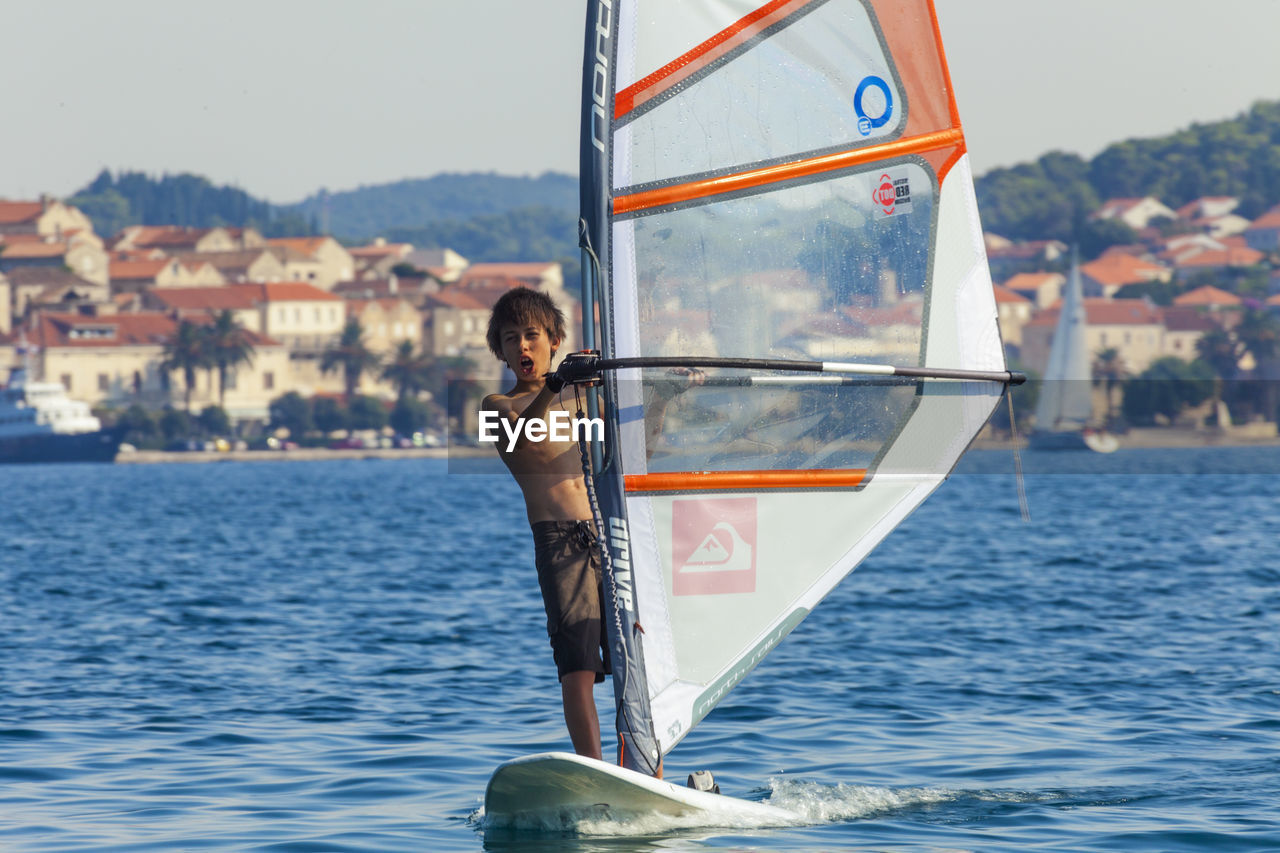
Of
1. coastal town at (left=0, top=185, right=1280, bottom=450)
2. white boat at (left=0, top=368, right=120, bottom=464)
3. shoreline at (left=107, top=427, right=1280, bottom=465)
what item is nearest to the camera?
white boat at (left=0, top=368, right=120, bottom=464)

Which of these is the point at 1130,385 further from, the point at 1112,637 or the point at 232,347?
the point at 1112,637

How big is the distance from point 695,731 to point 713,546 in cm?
323

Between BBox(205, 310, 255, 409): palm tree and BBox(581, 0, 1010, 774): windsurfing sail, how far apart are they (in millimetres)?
106861

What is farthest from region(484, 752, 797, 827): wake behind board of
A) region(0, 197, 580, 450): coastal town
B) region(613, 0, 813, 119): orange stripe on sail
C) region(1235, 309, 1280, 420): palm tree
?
region(1235, 309, 1280, 420): palm tree

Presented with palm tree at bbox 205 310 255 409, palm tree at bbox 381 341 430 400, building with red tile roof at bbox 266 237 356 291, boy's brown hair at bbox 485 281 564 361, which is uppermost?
building with red tile roof at bbox 266 237 356 291

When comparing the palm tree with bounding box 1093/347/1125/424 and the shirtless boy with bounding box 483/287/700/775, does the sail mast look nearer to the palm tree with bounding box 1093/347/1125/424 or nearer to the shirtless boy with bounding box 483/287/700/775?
the shirtless boy with bounding box 483/287/700/775

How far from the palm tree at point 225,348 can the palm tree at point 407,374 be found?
36.8 feet

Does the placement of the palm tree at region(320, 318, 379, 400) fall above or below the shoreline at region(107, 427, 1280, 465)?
above

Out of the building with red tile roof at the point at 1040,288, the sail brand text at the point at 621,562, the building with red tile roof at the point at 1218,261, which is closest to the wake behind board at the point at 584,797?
the sail brand text at the point at 621,562

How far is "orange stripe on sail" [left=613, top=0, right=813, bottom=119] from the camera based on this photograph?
520 cm

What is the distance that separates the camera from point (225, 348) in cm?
10994

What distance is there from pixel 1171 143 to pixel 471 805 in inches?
7350

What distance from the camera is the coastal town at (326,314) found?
10900 centimetres

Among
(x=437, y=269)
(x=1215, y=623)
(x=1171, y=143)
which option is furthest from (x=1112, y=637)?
(x=1171, y=143)
